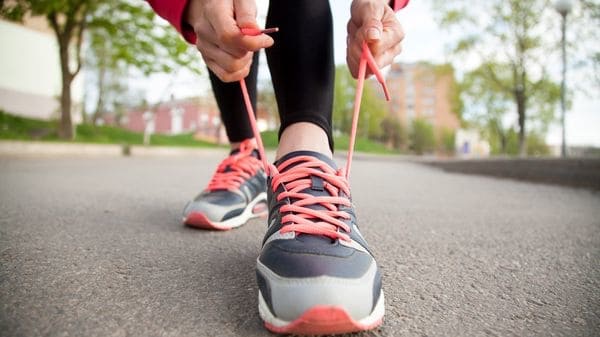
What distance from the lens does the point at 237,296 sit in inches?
28.0

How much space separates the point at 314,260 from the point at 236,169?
0.81 meters

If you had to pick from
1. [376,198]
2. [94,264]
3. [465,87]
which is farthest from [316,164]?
[465,87]

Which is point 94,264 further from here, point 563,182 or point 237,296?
point 563,182

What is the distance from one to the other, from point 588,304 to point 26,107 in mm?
15860

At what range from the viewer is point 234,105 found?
4.72 feet

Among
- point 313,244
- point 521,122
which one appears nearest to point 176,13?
point 313,244

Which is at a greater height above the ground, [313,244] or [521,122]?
[521,122]

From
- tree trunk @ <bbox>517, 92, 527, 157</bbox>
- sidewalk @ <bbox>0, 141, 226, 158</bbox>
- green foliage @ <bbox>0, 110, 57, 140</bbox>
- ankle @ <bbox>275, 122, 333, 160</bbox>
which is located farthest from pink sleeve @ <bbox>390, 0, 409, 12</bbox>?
tree trunk @ <bbox>517, 92, 527, 157</bbox>

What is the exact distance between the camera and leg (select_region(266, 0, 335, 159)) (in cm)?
94

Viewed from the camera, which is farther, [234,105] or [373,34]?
[234,105]

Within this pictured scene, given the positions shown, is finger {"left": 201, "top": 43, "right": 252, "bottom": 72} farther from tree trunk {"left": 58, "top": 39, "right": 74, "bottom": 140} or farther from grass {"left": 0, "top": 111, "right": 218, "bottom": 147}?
tree trunk {"left": 58, "top": 39, "right": 74, "bottom": 140}

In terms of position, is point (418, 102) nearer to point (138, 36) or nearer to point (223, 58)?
point (138, 36)

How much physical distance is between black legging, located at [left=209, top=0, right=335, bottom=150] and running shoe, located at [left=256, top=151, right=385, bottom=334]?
143 mm

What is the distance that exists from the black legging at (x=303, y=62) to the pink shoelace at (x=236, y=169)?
43 cm
